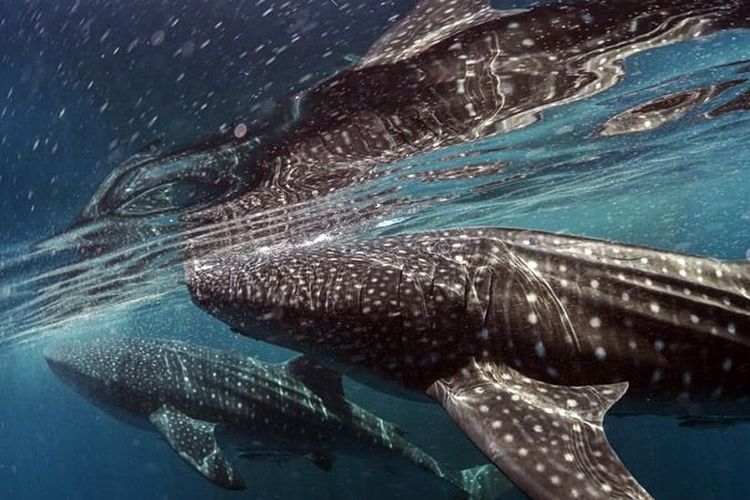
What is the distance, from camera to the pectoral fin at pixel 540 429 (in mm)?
3371

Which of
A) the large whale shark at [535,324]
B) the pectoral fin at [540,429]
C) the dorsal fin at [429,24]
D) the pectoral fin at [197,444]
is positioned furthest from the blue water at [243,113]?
the pectoral fin at [197,444]

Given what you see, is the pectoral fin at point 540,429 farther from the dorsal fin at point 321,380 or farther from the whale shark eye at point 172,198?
the dorsal fin at point 321,380

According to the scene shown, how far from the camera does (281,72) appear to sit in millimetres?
5355

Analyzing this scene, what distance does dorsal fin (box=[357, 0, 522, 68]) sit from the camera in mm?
4867

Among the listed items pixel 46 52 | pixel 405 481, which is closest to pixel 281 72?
pixel 46 52

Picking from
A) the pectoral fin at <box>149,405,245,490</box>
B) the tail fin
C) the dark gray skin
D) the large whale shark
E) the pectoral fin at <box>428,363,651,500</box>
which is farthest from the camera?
the tail fin

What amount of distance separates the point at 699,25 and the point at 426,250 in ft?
11.5

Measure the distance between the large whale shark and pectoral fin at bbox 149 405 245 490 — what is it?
5798 mm

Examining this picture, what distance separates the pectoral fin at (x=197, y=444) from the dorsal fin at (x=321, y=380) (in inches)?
79.0

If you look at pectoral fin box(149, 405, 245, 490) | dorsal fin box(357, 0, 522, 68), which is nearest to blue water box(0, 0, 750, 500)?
dorsal fin box(357, 0, 522, 68)

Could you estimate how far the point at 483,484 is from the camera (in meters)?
14.3

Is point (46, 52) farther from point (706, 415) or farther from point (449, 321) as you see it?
point (706, 415)

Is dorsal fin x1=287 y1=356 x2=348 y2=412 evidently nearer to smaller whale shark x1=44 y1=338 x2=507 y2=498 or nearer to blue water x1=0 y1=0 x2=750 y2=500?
smaller whale shark x1=44 y1=338 x2=507 y2=498

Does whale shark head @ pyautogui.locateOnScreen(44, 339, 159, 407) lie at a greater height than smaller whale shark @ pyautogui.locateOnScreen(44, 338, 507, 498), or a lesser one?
greater
